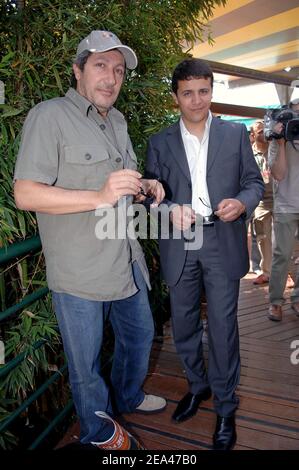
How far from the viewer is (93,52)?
4.43 feet

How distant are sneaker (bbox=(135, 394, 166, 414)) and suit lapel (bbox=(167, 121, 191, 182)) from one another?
115 centimetres

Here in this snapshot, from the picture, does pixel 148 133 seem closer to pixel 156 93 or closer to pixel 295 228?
pixel 156 93

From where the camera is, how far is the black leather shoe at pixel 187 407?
6.14ft

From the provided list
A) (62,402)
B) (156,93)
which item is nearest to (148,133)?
(156,93)

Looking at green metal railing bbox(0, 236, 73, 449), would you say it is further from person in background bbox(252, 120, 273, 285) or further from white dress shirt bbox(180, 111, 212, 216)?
person in background bbox(252, 120, 273, 285)

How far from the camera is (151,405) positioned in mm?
1955

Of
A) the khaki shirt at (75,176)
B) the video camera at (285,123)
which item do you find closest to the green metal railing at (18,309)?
the khaki shirt at (75,176)

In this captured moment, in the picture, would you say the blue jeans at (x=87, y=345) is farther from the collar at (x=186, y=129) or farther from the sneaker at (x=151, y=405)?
the collar at (x=186, y=129)

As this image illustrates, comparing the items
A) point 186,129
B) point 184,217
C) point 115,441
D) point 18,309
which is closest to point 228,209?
point 184,217

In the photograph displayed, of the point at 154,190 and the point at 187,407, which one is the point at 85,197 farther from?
the point at 187,407

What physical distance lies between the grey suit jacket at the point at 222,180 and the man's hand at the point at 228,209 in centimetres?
8

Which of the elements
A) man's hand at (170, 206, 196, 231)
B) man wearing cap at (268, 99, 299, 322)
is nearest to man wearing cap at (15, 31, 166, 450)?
man's hand at (170, 206, 196, 231)

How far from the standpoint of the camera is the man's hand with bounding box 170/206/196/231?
1497 millimetres
